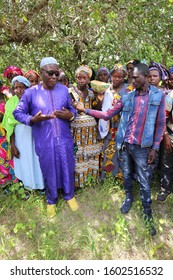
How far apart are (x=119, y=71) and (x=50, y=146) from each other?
49.6 inches

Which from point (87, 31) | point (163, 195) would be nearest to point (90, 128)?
point (163, 195)

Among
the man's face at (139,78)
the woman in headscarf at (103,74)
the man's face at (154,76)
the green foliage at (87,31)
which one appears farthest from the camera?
the woman in headscarf at (103,74)

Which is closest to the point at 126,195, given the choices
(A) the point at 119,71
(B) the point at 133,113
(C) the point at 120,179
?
(C) the point at 120,179

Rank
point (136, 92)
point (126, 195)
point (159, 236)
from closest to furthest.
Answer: point (136, 92) < point (159, 236) < point (126, 195)

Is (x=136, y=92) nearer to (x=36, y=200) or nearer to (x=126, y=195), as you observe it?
(x=126, y=195)

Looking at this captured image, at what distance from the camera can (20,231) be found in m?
2.96

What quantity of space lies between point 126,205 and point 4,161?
5.35 ft

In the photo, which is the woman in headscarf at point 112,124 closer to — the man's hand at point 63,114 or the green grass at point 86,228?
the green grass at point 86,228

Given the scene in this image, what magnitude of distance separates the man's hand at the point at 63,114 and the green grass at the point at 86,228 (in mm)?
1027

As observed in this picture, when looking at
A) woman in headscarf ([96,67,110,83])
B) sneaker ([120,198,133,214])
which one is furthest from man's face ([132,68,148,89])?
sneaker ([120,198,133,214])

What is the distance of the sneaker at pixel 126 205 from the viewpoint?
122 inches

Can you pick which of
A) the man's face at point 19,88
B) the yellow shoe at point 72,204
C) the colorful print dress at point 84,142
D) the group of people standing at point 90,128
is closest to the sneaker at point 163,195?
the group of people standing at point 90,128

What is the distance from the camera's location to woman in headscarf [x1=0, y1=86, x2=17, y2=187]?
10.7ft

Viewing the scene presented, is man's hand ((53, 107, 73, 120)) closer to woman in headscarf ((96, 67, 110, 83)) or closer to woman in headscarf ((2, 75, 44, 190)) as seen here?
woman in headscarf ((2, 75, 44, 190))
